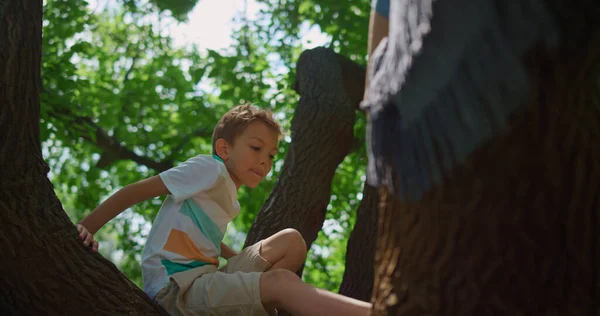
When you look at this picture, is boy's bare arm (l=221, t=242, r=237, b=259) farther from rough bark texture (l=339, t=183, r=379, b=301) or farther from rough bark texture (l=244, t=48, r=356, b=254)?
rough bark texture (l=339, t=183, r=379, b=301)

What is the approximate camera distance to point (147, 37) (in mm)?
10250

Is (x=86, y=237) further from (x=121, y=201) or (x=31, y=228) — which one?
(x=121, y=201)

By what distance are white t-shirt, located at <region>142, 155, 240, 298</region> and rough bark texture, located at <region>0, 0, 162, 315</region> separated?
45 centimetres

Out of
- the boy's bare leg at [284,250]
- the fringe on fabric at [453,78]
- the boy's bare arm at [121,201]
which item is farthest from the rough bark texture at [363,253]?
the fringe on fabric at [453,78]

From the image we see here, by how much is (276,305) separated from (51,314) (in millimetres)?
866

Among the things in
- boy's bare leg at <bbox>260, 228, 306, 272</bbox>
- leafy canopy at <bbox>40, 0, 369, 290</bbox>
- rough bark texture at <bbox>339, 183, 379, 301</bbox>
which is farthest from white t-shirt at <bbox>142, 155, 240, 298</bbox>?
leafy canopy at <bbox>40, 0, 369, 290</bbox>

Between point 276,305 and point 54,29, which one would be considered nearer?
point 276,305

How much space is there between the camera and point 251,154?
3426 millimetres

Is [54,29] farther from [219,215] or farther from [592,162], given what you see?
[592,162]

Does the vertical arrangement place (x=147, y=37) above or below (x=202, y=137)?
above

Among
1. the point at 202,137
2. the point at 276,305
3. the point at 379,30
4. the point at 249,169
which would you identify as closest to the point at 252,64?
the point at 202,137

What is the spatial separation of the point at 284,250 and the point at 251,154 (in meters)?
0.61

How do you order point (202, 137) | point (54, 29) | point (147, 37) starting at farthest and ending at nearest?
1. point (147, 37)
2. point (202, 137)
3. point (54, 29)

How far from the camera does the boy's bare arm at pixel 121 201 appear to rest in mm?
2734
